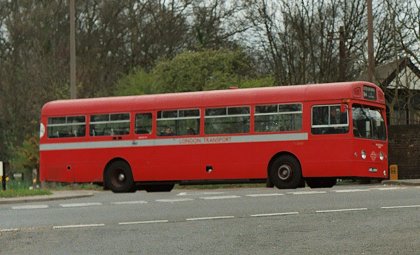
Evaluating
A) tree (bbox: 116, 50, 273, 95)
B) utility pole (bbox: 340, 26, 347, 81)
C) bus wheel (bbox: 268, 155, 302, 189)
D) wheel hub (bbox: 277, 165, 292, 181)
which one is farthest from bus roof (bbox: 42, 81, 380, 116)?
utility pole (bbox: 340, 26, 347, 81)

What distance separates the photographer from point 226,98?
15.8 m

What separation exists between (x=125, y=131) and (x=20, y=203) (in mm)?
20814

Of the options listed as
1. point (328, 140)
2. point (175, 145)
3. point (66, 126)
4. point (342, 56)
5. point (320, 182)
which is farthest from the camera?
point (342, 56)

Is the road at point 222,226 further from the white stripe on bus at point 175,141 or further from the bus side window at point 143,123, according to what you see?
the bus side window at point 143,123

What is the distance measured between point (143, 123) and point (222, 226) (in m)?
8.50

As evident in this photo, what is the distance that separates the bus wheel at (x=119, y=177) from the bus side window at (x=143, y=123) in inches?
26.1

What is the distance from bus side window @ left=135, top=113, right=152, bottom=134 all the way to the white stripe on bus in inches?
7.4

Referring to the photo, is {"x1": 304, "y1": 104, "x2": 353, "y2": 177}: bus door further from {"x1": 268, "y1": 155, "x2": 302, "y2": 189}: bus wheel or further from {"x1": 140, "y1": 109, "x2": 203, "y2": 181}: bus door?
{"x1": 140, "y1": 109, "x2": 203, "y2": 181}: bus door

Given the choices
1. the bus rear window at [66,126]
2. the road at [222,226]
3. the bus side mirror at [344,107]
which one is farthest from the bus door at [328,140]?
the bus rear window at [66,126]

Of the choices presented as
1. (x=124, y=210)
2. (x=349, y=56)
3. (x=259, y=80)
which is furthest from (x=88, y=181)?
(x=349, y=56)

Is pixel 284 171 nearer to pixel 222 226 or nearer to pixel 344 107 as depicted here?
pixel 344 107

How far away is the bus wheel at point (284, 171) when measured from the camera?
16.2 meters

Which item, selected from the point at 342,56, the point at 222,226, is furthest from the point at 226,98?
the point at 342,56

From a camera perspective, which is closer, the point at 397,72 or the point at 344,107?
the point at 344,107
